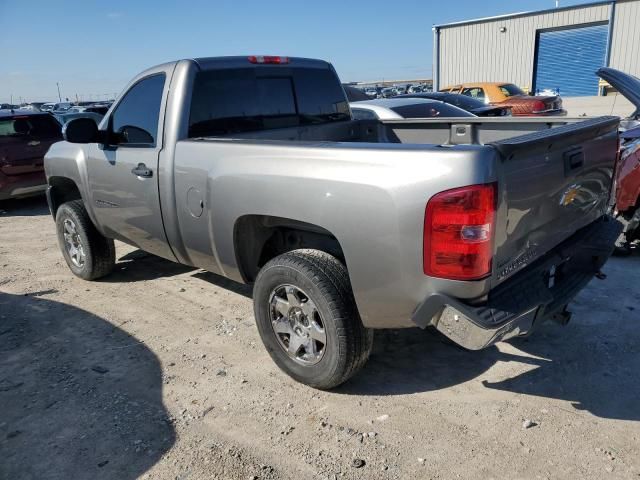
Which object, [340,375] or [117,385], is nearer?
[340,375]

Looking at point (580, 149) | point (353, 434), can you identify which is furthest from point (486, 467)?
point (580, 149)

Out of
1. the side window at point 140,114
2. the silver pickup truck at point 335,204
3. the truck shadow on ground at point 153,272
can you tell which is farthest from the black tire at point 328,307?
the truck shadow on ground at point 153,272

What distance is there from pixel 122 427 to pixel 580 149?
2.98 meters

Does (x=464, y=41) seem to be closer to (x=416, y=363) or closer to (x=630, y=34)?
(x=630, y=34)

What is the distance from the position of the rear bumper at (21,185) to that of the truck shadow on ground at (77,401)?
208 inches

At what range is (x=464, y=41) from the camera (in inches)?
1294

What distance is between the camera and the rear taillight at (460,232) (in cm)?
239

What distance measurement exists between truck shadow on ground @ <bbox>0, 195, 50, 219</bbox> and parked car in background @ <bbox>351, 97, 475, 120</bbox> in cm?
572

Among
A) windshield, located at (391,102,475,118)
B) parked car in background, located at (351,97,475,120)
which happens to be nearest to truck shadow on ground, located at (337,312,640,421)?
parked car in background, located at (351,97,475,120)

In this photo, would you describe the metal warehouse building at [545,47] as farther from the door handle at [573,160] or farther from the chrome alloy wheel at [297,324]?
the chrome alloy wheel at [297,324]

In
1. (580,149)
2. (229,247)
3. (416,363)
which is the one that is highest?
(580,149)

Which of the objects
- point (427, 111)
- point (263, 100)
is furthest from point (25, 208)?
point (263, 100)

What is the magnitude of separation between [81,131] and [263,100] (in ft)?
4.77

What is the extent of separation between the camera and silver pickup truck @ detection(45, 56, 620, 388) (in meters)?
2.50
